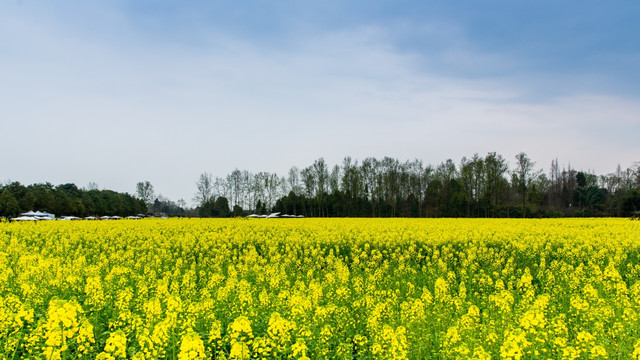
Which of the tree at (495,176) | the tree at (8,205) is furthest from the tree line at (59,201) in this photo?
the tree at (495,176)

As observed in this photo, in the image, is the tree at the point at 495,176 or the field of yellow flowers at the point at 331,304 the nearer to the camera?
the field of yellow flowers at the point at 331,304

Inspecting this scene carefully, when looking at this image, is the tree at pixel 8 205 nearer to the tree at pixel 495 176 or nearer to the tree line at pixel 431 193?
the tree line at pixel 431 193

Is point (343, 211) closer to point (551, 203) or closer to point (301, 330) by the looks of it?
point (551, 203)

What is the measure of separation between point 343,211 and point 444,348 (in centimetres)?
6823

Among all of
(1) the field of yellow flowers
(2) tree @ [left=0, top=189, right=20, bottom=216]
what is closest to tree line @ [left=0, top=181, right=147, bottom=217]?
(2) tree @ [left=0, top=189, right=20, bottom=216]

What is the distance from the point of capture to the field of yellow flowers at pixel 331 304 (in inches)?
207

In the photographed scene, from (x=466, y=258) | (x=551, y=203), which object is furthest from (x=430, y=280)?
(x=551, y=203)

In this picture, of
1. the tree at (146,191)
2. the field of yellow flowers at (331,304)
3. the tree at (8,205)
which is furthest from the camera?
the tree at (146,191)

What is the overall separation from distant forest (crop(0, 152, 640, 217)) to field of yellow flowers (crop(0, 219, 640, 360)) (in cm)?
4824

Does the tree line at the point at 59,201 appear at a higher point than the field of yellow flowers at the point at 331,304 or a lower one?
higher

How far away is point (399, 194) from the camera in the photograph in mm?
75562

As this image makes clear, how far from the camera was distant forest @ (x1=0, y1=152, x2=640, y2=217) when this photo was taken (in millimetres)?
65000

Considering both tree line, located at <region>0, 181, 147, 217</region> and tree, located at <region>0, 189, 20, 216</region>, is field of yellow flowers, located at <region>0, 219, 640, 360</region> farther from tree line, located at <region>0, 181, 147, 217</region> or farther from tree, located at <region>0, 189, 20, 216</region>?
tree line, located at <region>0, 181, 147, 217</region>

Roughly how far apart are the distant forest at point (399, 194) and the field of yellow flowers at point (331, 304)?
4824cm
